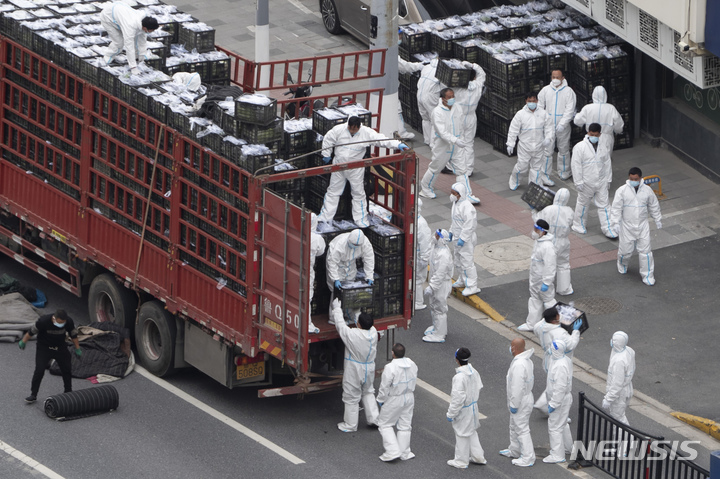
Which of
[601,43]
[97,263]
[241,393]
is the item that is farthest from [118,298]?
[601,43]

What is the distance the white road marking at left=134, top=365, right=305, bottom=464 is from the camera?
1723cm

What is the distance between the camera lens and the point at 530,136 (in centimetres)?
2425

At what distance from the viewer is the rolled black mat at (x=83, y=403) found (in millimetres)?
17703

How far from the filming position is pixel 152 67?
1959 centimetres

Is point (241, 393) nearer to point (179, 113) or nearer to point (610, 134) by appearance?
point (179, 113)

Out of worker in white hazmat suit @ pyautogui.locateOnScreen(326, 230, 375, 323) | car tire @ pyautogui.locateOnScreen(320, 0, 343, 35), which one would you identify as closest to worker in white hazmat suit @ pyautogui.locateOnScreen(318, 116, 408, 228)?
worker in white hazmat suit @ pyautogui.locateOnScreen(326, 230, 375, 323)

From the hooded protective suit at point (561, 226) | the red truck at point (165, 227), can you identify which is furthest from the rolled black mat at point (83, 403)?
the hooded protective suit at point (561, 226)

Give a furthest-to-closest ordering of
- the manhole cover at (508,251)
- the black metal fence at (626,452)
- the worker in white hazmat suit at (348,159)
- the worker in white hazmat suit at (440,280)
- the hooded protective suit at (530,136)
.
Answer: the hooded protective suit at (530,136) → the manhole cover at (508,251) → the worker in white hazmat suit at (440,280) → the worker in white hazmat suit at (348,159) → the black metal fence at (626,452)

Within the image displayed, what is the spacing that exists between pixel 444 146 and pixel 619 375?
760 centimetres

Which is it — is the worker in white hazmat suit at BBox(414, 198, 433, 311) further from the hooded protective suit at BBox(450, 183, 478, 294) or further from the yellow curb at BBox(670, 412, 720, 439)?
the yellow curb at BBox(670, 412, 720, 439)

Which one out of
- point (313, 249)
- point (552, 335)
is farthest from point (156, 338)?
point (552, 335)

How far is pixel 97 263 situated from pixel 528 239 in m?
6.71

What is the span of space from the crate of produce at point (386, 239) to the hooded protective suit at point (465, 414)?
168cm

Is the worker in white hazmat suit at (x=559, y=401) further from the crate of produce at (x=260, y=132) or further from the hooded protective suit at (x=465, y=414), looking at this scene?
the crate of produce at (x=260, y=132)
